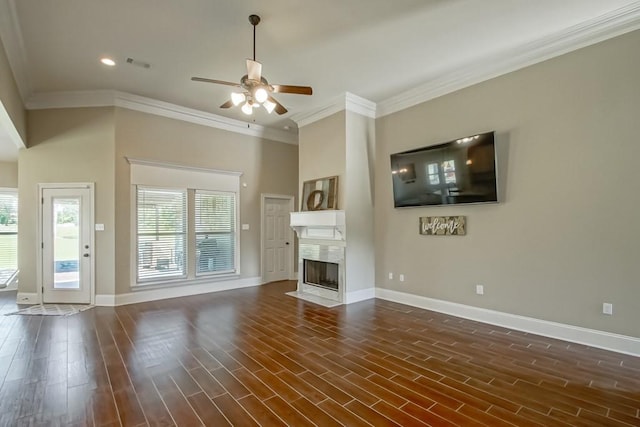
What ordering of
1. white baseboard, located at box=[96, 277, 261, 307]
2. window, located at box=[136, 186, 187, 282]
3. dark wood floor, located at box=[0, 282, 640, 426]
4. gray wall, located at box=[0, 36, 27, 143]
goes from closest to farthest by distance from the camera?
dark wood floor, located at box=[0, 282, 640, 426] < gray wall, located at box=[0, 36, 27, 143] < white baseboard, located at box=[96, 277, 261, 307] < window, located at box=[136, 186, 187, 282]

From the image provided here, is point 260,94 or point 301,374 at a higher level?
point 260,94

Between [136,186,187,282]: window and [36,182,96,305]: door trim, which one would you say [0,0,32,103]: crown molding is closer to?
[36,182,96,305]: door trim

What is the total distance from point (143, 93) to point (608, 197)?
6761 mm

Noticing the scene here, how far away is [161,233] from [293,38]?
425 centimetres

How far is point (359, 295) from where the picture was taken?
5711mm

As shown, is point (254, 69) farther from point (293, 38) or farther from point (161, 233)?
point (161, 233)

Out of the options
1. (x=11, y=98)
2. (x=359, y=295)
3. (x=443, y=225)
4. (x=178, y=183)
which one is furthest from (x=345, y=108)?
(x=11, y=98)

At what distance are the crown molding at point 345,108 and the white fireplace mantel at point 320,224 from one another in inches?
72.4

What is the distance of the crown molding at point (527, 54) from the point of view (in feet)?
11.1

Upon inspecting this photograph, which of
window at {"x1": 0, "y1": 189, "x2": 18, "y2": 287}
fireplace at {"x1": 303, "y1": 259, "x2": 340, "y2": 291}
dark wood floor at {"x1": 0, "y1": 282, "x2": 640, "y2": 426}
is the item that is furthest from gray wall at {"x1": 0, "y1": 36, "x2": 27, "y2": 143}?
fireplace at {"x1": 303, "y1": 259, "x2": 340, "y2": 291}

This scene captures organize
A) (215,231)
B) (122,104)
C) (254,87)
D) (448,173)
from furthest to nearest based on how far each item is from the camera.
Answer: (215,231) → (122,104) → (448,173) → (254,87)

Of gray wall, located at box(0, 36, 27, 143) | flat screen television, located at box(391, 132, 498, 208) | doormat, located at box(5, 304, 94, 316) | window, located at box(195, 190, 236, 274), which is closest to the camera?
gray wall, located at box(0, 36, 27, 143)

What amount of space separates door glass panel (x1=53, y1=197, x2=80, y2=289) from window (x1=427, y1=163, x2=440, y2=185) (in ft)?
19.4

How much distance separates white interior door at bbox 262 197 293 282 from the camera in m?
7.48
